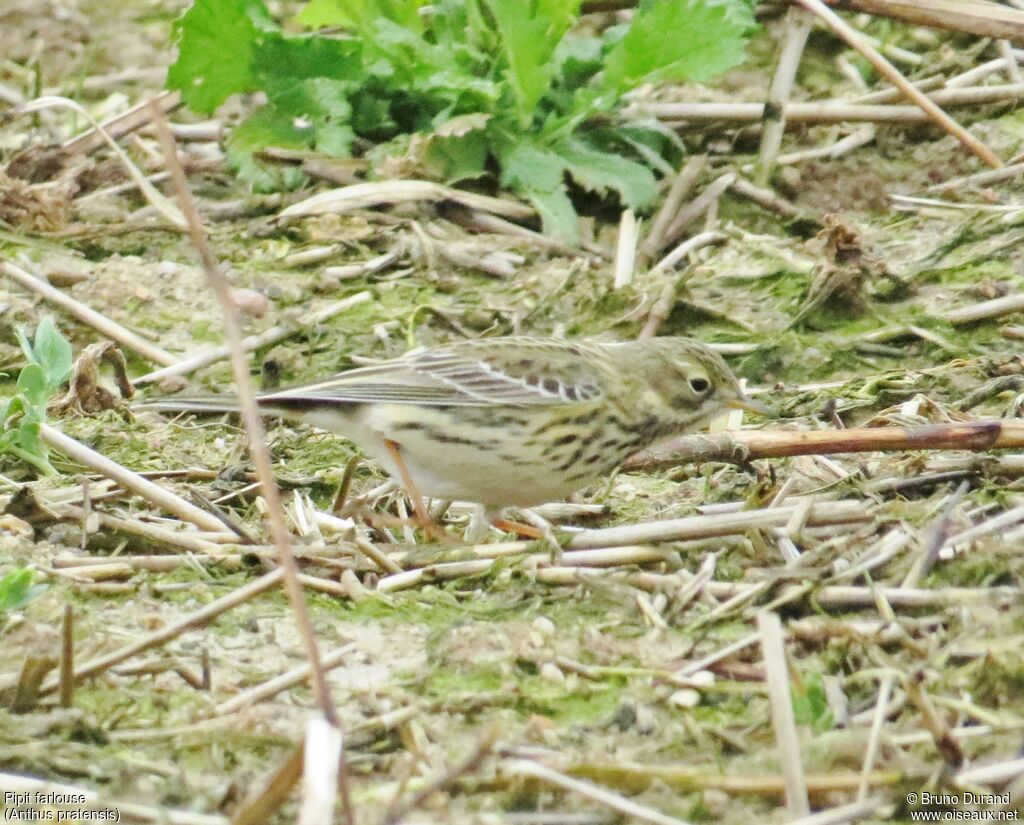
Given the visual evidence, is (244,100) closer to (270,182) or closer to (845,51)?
(270,182)

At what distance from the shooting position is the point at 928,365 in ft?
23.0

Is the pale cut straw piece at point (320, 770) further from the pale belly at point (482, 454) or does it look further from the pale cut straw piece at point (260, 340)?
the pale cut straw piece at point (260, 340)

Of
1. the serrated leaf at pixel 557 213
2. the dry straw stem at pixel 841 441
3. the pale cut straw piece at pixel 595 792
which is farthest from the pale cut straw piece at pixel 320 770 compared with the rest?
the serrated leaf at pixel 557 213

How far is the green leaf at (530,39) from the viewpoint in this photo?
7.75 metres

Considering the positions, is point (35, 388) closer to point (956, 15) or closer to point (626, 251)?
point (626, 251)

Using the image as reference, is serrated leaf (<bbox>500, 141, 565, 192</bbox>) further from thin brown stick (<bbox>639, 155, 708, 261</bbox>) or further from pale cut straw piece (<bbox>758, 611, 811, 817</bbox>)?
pale cut straw piece (<bbox>758, 611, 811, 817</bbox>)

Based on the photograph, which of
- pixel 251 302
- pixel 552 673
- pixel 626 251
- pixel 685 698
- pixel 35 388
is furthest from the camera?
pixel 626 251

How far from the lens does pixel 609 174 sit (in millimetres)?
8164

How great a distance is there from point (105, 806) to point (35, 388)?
2.43 meters

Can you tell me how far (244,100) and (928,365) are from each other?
4774 mm

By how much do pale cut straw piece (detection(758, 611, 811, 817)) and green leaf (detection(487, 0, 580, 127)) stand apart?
14.4 feet

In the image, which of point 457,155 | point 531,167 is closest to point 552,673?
point 531,167

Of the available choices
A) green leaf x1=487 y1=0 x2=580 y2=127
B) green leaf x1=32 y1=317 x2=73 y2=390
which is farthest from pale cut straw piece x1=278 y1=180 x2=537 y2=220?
green leaf x1=32 y1=317 x2=73 y2=390

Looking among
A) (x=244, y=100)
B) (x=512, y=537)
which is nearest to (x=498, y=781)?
(x=512, y=537)
